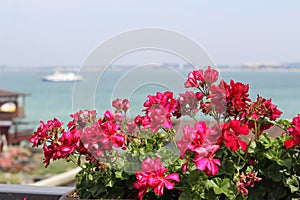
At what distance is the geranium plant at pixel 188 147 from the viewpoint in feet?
3.43

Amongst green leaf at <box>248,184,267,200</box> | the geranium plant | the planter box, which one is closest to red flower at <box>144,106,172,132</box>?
the geranium plant

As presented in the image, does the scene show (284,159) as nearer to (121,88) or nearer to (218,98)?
(218,98)

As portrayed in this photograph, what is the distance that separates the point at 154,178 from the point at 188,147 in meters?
0.09

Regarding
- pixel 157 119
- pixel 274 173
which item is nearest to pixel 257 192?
pixel 274 173

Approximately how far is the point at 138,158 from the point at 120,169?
0.15 feet

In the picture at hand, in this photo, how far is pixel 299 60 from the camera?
3991cm

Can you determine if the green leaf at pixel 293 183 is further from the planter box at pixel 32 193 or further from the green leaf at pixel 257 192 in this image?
the planter box at pixel 32 193

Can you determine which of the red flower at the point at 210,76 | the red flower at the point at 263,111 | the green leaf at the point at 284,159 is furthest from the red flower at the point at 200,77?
the green leaf at the point at 284,159

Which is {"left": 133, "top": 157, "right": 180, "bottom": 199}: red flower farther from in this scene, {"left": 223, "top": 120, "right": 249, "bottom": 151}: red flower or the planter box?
the planter box

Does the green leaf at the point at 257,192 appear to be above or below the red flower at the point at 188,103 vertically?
below

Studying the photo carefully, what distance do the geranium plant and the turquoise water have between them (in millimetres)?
33

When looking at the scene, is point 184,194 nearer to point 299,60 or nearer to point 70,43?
point 70,43

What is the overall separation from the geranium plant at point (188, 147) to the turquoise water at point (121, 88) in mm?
33

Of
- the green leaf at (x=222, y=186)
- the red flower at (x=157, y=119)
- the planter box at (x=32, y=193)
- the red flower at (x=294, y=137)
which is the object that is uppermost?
the red flower at (x=157, y=119)
